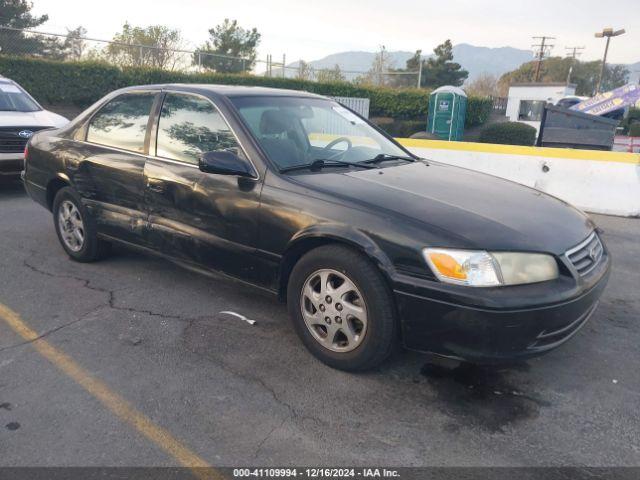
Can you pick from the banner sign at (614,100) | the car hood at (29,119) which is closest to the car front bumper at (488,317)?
the car hood at (29,119)

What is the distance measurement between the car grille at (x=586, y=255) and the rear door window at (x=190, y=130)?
7.03 ft

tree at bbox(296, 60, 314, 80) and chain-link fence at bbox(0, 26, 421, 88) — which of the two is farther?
tree at bbox(296, 60, 314, 80)

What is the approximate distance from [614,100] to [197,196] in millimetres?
13191

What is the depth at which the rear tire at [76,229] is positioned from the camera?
469 cm

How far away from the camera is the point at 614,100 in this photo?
13516 mm

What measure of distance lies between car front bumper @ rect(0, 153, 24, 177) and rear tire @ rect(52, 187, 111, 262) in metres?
3.22

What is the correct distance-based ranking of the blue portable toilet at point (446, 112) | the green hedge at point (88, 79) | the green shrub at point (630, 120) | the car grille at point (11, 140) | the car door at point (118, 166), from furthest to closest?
A: the green shrub at point (630, 120) < the blue portable toilet at point (446, 112) < the green hedge at point (88, 79) < the car grille at point (11, 140) < the car door at point (118, 166)

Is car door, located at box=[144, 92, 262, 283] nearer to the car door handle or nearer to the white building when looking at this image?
the car door handle

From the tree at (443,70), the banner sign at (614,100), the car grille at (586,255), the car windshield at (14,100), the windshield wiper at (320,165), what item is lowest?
the car grille at (586,255)

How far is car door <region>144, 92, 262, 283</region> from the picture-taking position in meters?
3.50

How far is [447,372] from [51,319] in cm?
270

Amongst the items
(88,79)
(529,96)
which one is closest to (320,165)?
(88,79)

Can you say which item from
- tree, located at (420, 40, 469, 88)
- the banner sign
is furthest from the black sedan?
tree, located at (420, 40, 469, 88)

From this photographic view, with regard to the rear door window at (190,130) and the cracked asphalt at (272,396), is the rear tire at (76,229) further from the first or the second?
the rear door window at (190,130)
